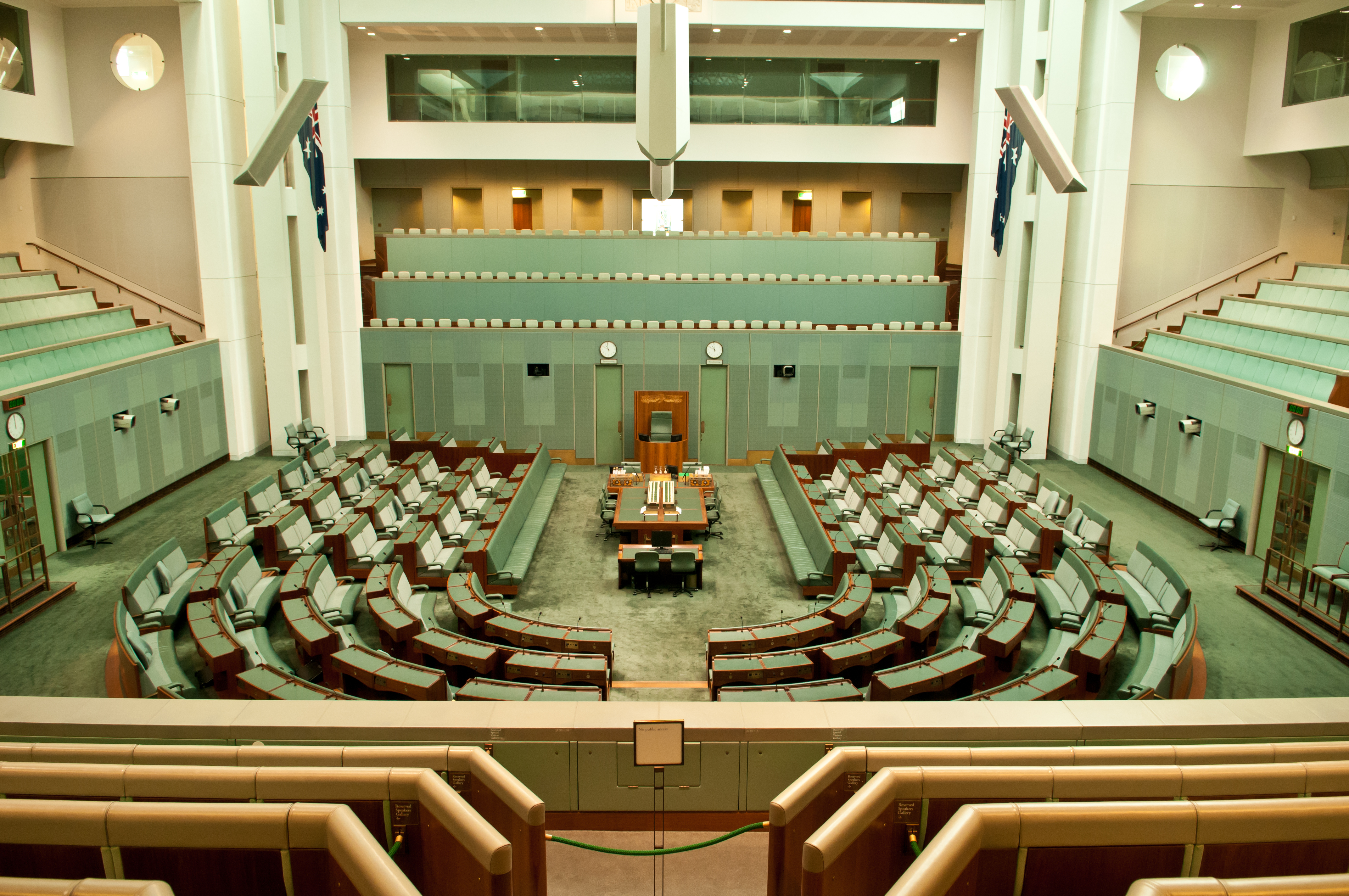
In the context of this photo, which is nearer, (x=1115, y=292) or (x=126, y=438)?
(x=126, y=438)

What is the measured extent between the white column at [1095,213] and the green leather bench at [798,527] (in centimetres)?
603

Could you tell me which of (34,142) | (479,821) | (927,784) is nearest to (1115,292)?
(927,784)

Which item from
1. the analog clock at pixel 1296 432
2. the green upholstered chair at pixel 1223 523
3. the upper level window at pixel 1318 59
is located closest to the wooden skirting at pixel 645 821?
the analog clock at pixel 1296 432

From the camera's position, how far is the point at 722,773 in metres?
5.80

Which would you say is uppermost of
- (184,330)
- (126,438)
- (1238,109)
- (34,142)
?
(1238,109)

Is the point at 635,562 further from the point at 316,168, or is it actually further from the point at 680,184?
the point at 680,184

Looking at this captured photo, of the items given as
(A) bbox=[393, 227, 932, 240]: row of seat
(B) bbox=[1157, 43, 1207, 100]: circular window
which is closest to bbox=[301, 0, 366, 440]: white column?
(A) bbox=[393, 227, 932, 240]: row of seat

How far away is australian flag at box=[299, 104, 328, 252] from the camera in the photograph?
684 inches

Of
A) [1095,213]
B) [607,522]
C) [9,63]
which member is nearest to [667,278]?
[607,522]

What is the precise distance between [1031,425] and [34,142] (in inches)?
800

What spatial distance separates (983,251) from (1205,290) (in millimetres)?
4732

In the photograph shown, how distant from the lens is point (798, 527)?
47.1ft

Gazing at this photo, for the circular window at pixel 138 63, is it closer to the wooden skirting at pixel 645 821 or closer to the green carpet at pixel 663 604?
the green carpet at pixel 663 604

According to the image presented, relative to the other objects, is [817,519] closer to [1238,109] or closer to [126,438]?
[126,438]
